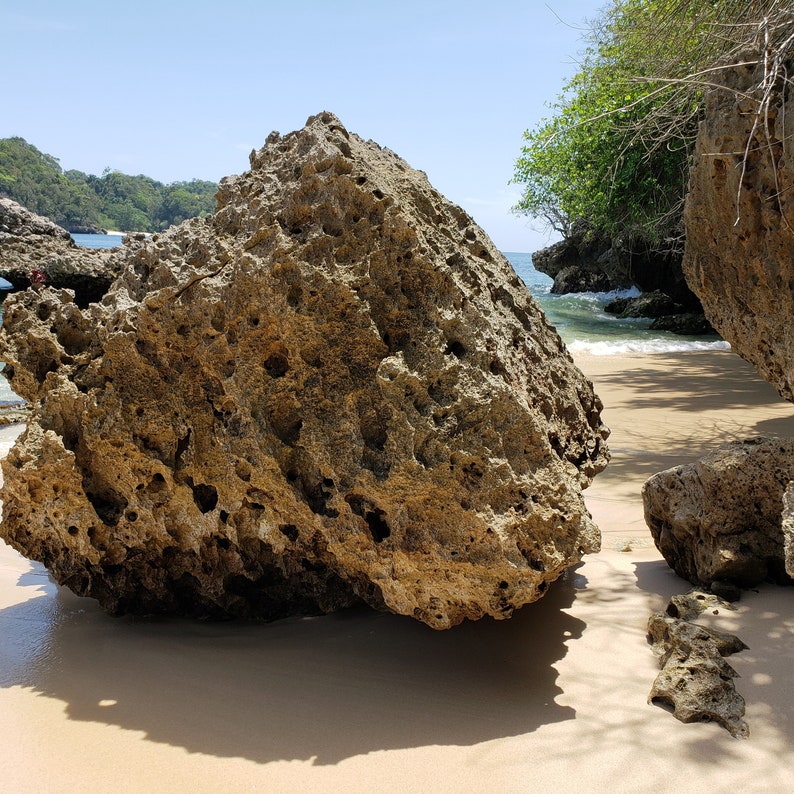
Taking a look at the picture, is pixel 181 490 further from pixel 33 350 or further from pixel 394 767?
pixel 394 767

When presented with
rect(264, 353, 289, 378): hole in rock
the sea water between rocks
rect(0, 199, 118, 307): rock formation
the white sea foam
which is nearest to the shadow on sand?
rect(264, 353, 289, 378): hole in rock

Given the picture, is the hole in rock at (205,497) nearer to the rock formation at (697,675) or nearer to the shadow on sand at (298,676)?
the shadow on sand at (298,676)

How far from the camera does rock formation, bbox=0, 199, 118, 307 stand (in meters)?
17.9

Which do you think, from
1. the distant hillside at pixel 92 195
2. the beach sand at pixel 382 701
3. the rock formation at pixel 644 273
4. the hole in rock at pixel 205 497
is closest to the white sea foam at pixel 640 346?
the rock formation at pixel 644 273

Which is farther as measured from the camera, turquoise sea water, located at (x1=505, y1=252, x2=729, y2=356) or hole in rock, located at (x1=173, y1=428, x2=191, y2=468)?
turquoise sea water, located at (x1=505, y1=252, x2=729, y2=356)

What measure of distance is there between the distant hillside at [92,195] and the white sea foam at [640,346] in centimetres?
6509

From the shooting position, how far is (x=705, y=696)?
2.58 metres

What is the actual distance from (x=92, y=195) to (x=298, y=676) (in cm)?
11200

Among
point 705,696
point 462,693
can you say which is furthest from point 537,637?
point 705,696

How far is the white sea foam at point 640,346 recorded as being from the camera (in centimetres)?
1588

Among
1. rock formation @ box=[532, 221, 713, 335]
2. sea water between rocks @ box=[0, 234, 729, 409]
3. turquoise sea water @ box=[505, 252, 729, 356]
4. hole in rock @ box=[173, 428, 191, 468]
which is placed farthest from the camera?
rock formation @ box=[532, 221, 713, 335]

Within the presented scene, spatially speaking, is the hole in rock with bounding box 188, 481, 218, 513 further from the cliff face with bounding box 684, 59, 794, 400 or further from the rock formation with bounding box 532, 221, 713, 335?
the rock formation with bounding box 532, 221, 713, 335

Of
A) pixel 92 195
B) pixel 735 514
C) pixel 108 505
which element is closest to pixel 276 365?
pixel 108 505

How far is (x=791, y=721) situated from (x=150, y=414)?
249cm
